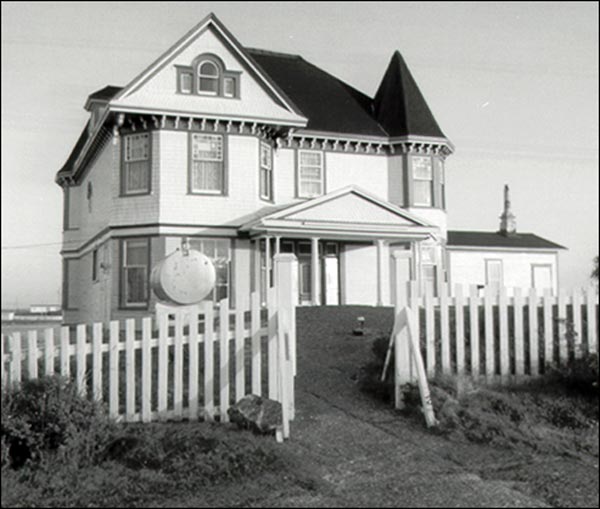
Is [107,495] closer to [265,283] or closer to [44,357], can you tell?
[44,357]

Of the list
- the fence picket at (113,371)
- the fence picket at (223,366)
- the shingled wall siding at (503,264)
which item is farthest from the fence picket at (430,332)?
the shingled wall siding at (503,264)

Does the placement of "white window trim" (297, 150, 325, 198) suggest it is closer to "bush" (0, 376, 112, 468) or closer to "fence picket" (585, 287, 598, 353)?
"fence picket" (585, 287, 598, 353)

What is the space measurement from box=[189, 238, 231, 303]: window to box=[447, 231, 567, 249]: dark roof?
13371mm

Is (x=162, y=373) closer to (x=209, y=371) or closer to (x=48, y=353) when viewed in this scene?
(x=209, y=371)

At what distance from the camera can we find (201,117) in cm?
2111

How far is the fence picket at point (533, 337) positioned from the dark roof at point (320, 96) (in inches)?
630

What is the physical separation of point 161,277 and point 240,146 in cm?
948

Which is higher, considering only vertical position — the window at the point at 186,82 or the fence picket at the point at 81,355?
the window at the point at 186,82

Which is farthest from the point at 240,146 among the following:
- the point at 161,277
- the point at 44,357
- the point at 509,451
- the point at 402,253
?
the point at 509,451

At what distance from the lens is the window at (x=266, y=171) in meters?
22.5

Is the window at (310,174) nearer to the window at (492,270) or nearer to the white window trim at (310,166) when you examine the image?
the white window trim at (310,166)

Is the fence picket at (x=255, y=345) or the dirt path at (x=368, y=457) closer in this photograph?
the dirt path at (x=368, y=457)

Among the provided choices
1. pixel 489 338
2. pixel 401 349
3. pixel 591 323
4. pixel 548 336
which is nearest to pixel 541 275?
pixel 591 323

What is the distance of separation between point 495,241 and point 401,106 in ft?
34.4
